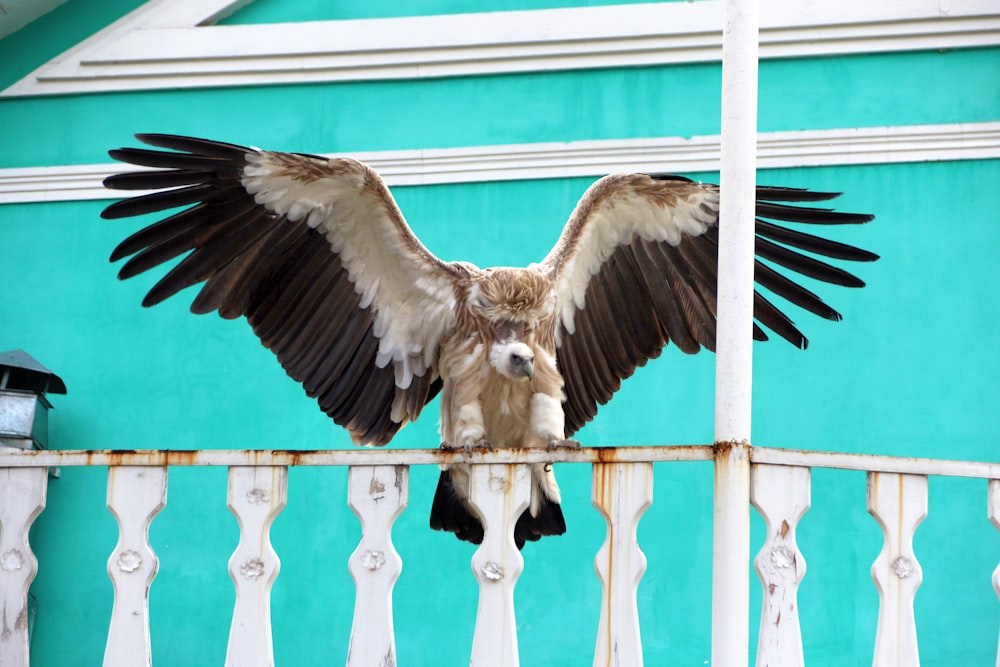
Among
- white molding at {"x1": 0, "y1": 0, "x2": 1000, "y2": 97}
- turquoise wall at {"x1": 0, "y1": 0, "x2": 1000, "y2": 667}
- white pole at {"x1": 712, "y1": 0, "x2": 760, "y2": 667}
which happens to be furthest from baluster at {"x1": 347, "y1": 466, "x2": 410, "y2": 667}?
white molding at {"x1": 0, "y1": 0, "x2": 1000, "y2": 97}

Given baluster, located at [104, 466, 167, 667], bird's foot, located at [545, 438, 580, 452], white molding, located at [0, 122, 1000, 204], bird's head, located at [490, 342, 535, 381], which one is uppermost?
white molding, located at [0, 122, 1000, 204]

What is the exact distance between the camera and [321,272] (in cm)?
643

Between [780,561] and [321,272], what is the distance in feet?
8.09

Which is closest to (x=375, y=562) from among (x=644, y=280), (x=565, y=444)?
(x=565, y=444)

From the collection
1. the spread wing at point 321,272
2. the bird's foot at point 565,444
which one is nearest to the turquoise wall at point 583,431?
the spread wing at point 321,272

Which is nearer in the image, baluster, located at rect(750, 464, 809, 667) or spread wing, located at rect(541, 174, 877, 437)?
baluster, located at rect(750, 464, 809, 667)

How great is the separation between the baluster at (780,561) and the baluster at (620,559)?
335 millimetres

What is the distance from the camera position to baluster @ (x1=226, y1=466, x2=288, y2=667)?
189 inches

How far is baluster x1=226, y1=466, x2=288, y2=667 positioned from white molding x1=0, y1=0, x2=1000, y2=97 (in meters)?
3.45

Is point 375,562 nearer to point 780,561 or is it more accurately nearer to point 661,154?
point 780,561

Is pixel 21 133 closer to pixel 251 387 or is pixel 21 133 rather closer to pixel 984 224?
pixel 251 387

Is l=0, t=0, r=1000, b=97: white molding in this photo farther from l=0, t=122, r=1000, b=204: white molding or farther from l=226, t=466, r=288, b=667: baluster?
l=226, t=466, r=288, b=667: baluster

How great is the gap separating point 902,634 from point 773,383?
2.62 meters

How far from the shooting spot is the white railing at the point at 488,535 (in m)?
4.70
